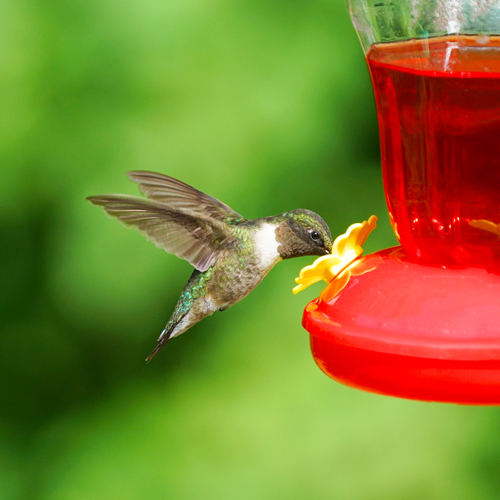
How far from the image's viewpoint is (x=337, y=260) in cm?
192

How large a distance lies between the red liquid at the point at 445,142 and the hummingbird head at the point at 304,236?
0.49 m

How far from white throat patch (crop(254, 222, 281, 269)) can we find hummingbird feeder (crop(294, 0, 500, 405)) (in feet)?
2.04

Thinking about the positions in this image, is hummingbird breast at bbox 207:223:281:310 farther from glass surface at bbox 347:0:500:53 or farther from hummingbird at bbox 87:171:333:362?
glass surface at bbox 347:0:500:53

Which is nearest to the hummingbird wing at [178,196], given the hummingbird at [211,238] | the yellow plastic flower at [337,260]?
the hummingbird at [211,238]

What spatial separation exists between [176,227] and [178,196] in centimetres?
31

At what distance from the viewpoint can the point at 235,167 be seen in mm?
3703

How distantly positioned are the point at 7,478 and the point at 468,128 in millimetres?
3268

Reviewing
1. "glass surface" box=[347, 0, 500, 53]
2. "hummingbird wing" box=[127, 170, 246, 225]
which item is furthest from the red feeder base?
"hummingbird wing" box=[127, 170, 246, 225]

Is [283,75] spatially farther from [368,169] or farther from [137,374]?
[137,374]

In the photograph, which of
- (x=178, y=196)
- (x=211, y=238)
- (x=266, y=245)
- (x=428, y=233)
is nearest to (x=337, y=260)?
(x=428, y=233)

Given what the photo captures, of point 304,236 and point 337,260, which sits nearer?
point 337,260

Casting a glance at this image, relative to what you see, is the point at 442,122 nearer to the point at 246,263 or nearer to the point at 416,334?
the point at 416,334

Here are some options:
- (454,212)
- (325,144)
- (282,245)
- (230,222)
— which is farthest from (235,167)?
(454,212)

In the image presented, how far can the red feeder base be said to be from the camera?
1558 mm
